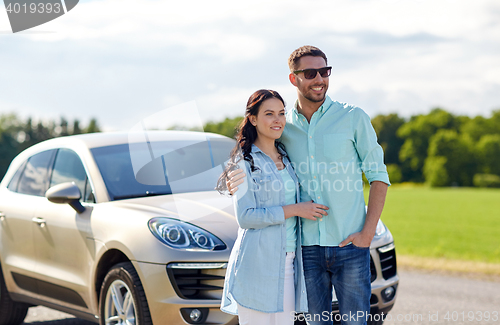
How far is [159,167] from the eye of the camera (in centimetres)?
483

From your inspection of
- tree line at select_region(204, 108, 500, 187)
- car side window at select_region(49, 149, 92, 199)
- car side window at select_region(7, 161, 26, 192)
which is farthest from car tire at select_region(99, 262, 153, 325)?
tree line at select_region(204, 108, 500, 187)

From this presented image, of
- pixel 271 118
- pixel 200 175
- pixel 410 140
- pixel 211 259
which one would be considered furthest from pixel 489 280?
pixel 410 140

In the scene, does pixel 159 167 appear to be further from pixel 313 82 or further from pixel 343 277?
pixel 343 277

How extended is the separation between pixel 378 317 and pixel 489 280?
15.7 feet

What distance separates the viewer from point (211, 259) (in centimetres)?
369

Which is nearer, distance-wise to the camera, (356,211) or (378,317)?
(356,211)

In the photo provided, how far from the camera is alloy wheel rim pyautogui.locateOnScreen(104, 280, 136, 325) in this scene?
12.8 feet

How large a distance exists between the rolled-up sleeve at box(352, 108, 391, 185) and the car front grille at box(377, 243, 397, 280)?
1.48 m

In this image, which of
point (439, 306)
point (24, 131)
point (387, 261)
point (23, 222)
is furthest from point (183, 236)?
point (24, 131)

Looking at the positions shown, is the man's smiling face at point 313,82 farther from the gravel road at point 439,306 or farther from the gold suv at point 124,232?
the gravel road at point 439,306

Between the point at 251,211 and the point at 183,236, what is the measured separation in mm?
1154

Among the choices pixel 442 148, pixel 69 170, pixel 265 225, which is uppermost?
pixel 69 170

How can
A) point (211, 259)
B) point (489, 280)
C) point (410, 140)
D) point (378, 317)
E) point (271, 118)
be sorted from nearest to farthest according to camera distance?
point (271, 118) → point (211, 259) → point (378, 317) → point (489, 280) → point (410, 140)

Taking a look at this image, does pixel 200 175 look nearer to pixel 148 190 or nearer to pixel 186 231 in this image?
pixel 148 190
